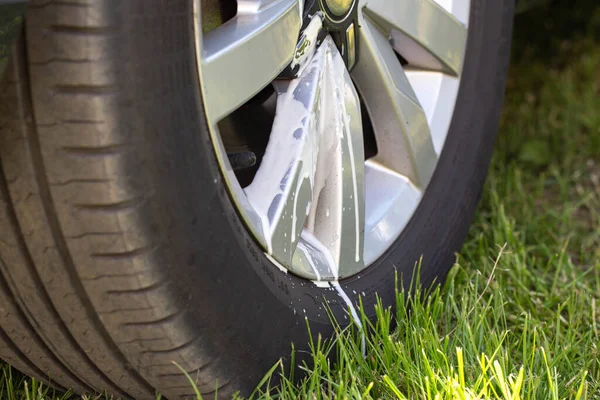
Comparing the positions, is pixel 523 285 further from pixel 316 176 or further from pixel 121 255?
pixel 121 255

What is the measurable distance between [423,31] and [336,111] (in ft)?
1.00

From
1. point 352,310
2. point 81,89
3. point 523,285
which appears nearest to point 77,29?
point 81,89

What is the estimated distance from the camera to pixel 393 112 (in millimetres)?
1558

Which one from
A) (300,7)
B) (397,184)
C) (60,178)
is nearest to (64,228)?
(60,178)

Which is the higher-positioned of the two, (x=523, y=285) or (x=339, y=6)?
(x=339, y=6)

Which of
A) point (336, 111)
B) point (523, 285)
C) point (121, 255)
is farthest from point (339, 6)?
point (523, 285)

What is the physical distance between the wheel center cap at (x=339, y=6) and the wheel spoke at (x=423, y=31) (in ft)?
0.22

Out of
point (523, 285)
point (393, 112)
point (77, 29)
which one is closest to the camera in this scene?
point (77, 29)

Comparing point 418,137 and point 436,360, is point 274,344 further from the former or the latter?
point 418,137

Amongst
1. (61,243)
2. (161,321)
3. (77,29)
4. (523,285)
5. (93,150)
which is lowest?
(523,285)

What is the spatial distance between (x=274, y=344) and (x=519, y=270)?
0.74 m

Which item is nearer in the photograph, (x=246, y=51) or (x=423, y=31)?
(x=246, y=51)

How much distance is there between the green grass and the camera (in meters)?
1.24

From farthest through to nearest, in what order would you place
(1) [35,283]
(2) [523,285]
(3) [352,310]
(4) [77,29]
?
1. (2) [523,285]
2. (3) [352,310]
3. (1) [35,283]
4. (4) [77,29]
